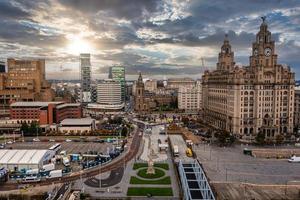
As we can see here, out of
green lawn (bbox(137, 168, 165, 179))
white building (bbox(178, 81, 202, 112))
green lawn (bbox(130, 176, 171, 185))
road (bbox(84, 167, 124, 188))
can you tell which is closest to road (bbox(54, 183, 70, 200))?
road (bbox(84, 167, 124, 188))

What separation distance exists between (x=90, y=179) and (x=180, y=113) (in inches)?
4114

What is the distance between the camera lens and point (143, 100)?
510 ft

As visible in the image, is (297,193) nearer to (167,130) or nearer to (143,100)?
(167,130)

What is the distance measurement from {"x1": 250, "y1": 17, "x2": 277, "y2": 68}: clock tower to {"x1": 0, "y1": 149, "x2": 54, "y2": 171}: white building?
2469 inches

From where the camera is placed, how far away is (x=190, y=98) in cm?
15812

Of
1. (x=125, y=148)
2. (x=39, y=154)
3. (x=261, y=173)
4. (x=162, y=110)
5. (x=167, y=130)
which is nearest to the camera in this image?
(x=261, y=173)

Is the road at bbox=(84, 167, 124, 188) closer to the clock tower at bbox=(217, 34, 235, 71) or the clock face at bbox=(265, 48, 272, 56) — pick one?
the clock face at bbox=(265, 48, 272, 56)

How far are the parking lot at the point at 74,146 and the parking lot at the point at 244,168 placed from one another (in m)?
23.1

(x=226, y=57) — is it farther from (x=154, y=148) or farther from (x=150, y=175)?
(x=150, y=175)

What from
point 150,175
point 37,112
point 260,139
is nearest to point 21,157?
point 150,175

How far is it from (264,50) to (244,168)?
43.3m

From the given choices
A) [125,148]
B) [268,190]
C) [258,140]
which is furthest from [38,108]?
[268,190]

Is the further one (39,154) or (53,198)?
(39,154)

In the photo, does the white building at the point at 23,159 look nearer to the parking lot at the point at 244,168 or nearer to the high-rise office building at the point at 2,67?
the parking lot at the point at 244,168
